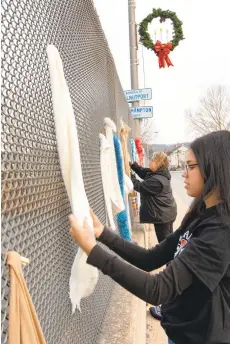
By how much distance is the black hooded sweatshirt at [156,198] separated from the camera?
4.61 m

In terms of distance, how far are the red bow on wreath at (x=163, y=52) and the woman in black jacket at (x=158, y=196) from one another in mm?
3748

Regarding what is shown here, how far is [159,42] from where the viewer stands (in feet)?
26.3

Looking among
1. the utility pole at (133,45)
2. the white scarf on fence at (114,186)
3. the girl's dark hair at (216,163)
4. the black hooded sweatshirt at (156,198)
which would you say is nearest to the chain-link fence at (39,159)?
the girl's dark hair at (216,163)

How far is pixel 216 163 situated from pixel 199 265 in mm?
460

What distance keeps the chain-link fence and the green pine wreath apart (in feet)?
19.9

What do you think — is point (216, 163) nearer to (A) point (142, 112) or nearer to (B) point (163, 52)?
(B) point (163, 52)

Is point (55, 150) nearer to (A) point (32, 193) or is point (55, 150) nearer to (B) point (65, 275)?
(A) point (32, 193)

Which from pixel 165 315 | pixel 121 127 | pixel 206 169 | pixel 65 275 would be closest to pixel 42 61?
pixel 206 169

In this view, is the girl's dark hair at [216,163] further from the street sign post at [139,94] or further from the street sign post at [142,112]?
the street sign post at [142,112]

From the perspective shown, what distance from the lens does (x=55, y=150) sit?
1719 mm

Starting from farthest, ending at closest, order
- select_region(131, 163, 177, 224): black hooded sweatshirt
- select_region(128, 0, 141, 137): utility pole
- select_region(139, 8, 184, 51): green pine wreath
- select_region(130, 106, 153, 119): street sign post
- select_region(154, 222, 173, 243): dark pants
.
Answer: select_region(130, 106, 153, 119): street sign post
select_region(128, 0, 141, 137): utility pole
select_region(139, 8, 184, 51): green pine wreath
select_region(154, 222, 173, 243): dark pants
select_region(131, 163, 177, 224): black hooded sweatshirt

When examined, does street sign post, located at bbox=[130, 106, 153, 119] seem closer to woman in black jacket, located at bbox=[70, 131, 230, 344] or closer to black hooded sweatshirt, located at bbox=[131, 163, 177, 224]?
black hooded sweatshirt, located at bbox=[131, 163, 177, 224]

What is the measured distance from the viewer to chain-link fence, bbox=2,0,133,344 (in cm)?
117

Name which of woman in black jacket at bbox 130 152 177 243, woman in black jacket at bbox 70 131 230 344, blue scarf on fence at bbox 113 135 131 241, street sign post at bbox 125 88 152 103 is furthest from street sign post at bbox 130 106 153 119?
woman in black jacket at bbox 70 131 230 344
